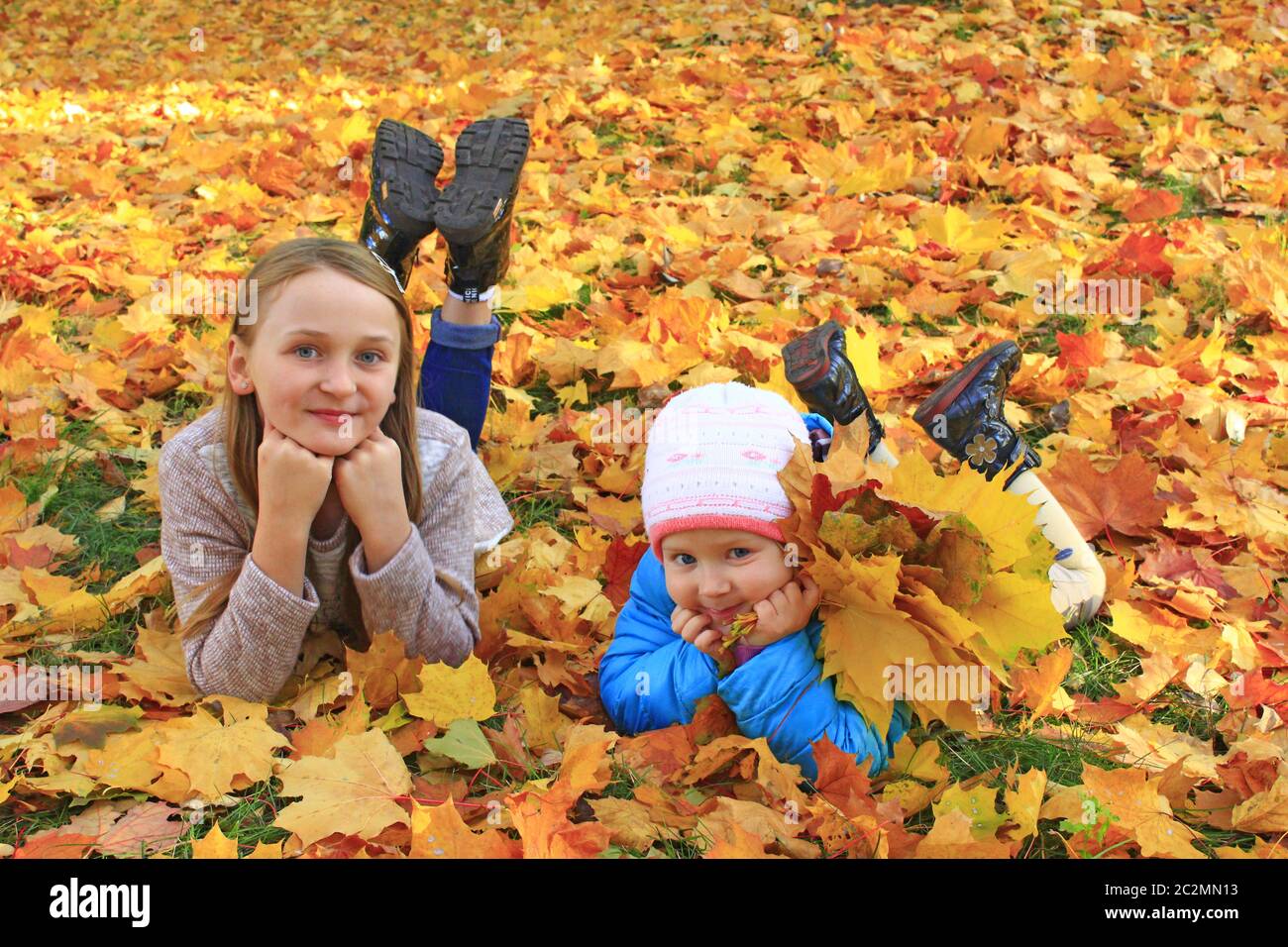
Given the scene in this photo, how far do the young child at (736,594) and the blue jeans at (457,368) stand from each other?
0.96 metres

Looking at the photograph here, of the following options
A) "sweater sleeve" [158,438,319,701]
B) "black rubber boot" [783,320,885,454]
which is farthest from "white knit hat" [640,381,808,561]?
"sweater sleeve" [158,438,319,701]

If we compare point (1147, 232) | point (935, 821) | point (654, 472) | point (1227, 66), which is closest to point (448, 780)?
point (654, 472)

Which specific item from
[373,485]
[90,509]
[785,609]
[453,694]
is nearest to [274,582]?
[373,485]

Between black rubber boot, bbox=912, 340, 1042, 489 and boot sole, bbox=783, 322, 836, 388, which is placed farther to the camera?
black rubber boot, bbox=912, 340, 1042, 489

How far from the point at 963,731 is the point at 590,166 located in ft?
12.7

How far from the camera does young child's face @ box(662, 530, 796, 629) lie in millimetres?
2037

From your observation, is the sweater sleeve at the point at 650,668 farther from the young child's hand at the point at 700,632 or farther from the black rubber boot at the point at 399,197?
the black rubber boot at the point at 399,197

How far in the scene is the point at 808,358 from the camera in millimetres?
2521

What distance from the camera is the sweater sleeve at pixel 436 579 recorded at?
87.2 inches

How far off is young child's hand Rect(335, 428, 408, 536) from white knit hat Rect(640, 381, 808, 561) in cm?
48

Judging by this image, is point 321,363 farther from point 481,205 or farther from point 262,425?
point 481,205

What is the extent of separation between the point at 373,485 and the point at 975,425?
54.2 inches

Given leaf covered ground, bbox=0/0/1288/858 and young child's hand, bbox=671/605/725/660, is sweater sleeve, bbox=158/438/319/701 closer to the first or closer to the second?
leaf covered ground, bbox=0/0/1288/858

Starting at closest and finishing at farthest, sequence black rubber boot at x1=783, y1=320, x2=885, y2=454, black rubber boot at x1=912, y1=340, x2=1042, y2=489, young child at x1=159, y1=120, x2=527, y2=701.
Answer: young child at x1=159, y1=120, x2=527, y2=701 < black rubber boot at x1=783, y1=320, x2=885, y2=454 < black rubber boot at x1=912, y1=340, x2=1042, y2=489
